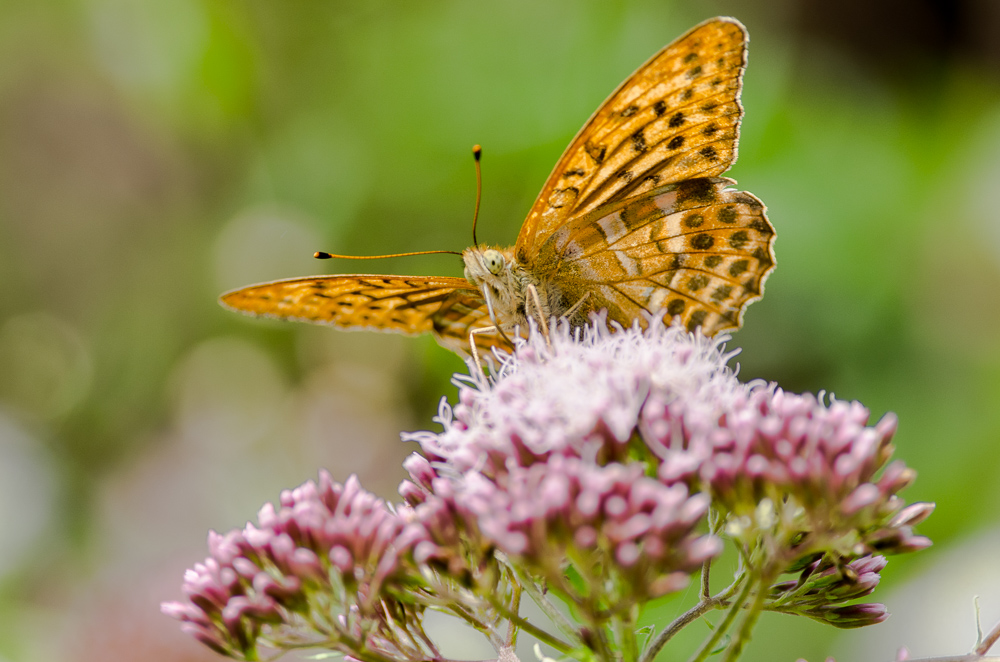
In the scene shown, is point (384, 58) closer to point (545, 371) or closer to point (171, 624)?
point (171, 624)

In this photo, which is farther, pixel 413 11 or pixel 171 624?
pixel 413 11

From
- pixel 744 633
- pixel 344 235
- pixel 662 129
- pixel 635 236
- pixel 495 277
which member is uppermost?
pixel 344 235

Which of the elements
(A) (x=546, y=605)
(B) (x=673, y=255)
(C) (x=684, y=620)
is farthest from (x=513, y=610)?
(B) (x=673, y=255)

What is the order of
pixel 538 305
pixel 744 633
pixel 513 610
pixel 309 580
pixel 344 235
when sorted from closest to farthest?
pixel 744 633 < pixel 309 580 < pixel 513 610 < pixel 538 305 < pixel 344 235

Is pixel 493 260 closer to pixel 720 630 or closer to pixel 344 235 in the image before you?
pixel 720 630

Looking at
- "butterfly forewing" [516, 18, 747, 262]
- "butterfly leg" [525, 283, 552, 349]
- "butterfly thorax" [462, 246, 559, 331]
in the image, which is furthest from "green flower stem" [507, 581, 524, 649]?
"butterfly forewing" [516, 18, 747, 262]

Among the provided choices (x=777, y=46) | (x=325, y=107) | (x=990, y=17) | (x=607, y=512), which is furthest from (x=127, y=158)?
(x=990, y=17)

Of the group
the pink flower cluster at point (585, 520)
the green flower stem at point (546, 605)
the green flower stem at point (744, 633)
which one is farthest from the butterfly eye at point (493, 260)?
the green flower stem at point (744, 633)
